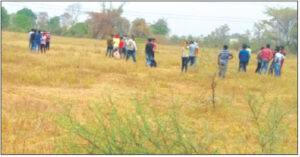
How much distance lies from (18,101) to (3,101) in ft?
0.80

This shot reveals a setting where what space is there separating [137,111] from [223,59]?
8.13 metres

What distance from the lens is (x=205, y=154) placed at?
363 cm

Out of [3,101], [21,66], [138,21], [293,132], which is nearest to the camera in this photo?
[293,132]

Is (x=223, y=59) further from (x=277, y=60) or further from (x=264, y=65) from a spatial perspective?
(x=264, y=65)

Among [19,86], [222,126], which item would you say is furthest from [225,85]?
[19,86]

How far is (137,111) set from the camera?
3.64 metres

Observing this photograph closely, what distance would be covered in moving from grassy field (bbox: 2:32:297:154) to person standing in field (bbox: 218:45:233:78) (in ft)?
0.66

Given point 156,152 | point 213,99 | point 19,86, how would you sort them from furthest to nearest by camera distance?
point 19,86, point 213,99, point 156,152

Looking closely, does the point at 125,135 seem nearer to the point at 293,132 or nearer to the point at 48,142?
the point at 48,142

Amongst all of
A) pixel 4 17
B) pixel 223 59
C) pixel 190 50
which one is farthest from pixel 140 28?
pixel 223 59

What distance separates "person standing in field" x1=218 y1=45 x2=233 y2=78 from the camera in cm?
1130

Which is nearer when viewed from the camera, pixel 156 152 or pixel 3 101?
pixel 156 152

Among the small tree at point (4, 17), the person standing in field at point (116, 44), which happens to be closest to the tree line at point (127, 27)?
the small tree at point (4, 17)

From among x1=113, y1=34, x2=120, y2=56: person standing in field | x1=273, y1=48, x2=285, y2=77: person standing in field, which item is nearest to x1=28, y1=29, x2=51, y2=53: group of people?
x1=113, y1=34, x2=120, y2=56: person standing in field
